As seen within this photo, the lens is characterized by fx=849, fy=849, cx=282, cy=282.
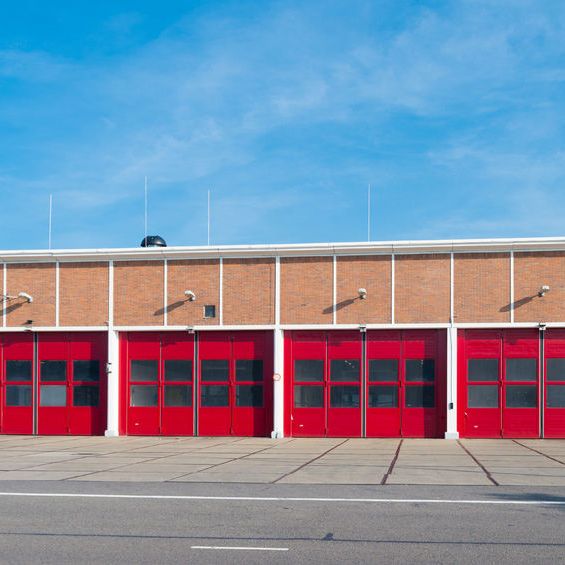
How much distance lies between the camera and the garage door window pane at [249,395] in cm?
3003

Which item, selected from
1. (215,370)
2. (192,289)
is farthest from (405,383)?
(192,289)

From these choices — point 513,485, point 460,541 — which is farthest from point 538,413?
point 460,541

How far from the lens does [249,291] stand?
30.0 metres

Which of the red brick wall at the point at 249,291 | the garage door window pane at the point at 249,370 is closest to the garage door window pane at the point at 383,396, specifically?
the garage door window pane at the point at 249,370

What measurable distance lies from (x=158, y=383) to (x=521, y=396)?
1277cm

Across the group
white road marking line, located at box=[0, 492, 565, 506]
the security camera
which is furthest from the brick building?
white road marking line, located at box=[0, 492, 565, 506]

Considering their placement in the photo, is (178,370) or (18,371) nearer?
(178,370)

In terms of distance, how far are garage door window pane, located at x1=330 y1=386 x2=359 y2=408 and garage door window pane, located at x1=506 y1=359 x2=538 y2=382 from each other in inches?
205

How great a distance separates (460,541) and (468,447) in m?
15.4

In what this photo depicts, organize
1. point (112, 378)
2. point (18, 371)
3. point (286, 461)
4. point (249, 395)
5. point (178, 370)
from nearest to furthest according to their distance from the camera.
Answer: point (286, 461)
point (249, 395)
point (112, 378)
point (178, 370)
point (18, 371)

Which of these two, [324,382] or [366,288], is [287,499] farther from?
[366,288]

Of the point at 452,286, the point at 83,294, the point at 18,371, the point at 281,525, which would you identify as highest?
the point at 452,286

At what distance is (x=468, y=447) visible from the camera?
2567 cm

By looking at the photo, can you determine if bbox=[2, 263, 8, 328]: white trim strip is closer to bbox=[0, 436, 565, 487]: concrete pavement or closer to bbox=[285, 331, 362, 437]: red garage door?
bbox=[0, 436, 565, 487]: concrete pavement
